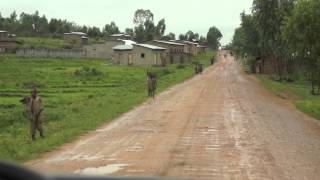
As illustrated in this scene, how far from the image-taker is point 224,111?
85.9ft

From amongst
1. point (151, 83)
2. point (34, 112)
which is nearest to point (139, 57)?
point (151, 83)

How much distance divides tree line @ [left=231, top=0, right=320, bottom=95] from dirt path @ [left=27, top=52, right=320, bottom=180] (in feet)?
14.1

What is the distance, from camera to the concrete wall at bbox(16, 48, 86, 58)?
300 feet

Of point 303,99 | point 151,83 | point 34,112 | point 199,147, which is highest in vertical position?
point 34,112

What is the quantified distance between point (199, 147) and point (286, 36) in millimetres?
17027

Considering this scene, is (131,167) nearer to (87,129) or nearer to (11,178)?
(87,129)

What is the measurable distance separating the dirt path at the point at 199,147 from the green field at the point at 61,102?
31.5 inches

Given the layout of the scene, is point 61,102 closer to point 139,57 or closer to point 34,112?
point 34,112

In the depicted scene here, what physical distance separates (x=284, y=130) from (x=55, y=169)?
1010 cm

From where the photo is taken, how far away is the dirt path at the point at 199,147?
39.5 ft

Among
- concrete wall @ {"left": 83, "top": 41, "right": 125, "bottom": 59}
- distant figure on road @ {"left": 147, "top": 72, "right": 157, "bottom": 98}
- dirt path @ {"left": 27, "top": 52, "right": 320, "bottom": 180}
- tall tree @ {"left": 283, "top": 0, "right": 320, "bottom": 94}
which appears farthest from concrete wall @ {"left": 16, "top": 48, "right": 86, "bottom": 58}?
dirt path @ {"left": 27, "top": 52, "right": 320, "bottom": 180}

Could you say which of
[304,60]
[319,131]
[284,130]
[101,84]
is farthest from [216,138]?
[101,84]

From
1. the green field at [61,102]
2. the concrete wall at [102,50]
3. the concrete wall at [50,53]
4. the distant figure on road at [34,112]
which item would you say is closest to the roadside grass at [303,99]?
the green field at [61,102]

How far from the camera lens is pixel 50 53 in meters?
93.9
